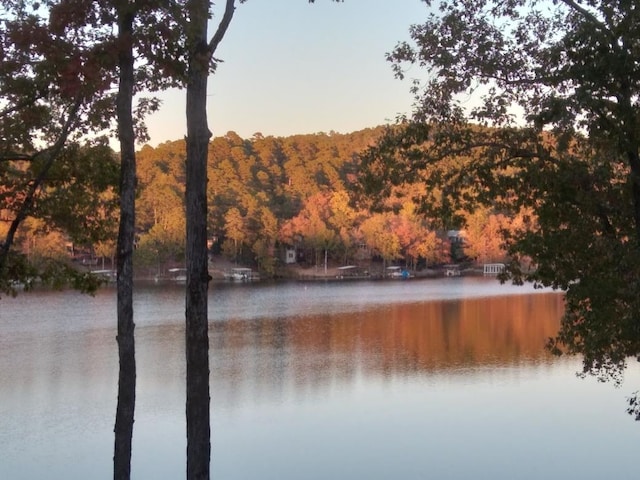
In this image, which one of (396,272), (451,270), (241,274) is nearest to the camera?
(241,274)

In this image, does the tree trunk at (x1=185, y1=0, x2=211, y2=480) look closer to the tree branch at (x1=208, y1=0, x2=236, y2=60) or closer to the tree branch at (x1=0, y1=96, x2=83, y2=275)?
the tree branch at (x1=208, y1=0, x2=236, y2=60)

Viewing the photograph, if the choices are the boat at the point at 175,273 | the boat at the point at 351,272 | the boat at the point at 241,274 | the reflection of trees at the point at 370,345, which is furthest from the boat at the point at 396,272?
the reflection of trees at the point at 370,345

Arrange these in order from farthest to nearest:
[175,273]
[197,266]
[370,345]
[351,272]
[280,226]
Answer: [351,272] < [280,226] < [175,273] < [370,345] < [197,266]

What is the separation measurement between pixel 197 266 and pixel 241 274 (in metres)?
55.2

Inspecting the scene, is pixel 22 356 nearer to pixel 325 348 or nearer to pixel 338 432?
pixel 325 348

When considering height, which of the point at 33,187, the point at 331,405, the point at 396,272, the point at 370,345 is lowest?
the point at 331,405

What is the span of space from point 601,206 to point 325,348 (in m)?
14.0

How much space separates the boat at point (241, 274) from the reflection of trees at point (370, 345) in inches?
1250

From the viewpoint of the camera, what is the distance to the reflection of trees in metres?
15.2

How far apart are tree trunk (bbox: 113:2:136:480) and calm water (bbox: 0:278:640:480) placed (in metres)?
4.99

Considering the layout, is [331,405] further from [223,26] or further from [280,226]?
[280,226]

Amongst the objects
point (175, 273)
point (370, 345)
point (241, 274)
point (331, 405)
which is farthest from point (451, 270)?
point (331, 405)

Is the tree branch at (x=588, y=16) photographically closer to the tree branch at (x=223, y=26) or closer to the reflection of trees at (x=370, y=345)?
the tree branch at (x=223, y=26)

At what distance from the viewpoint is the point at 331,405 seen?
12.8 meters
